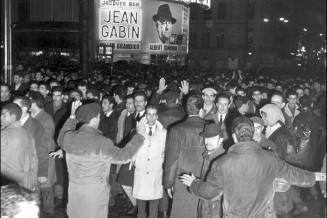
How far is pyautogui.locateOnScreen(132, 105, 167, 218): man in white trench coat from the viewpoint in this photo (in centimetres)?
650

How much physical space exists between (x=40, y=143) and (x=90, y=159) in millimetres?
1247

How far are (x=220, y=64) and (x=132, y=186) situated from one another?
2180 inches

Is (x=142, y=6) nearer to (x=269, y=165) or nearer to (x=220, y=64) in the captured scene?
(x=269, y=165)

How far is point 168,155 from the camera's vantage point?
6.15 meters

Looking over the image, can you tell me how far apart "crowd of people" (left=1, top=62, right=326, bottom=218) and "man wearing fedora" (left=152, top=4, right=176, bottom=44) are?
17.3 metres

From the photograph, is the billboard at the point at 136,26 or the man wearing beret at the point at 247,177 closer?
the man wearing beret at the point at 247,177

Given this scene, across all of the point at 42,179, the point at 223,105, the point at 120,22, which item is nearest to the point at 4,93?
the point at 42,179

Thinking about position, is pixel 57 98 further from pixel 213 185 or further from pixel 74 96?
pixel 213 185

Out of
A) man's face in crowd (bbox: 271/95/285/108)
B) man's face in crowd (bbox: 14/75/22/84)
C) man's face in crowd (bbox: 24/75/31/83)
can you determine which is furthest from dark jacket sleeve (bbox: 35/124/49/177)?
man's face in crowd (bbox: 24/75/31/83)

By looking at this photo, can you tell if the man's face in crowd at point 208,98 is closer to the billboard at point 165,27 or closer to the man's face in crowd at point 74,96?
the man's face in crowd at point 74,96

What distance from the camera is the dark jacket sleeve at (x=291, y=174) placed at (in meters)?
4.47

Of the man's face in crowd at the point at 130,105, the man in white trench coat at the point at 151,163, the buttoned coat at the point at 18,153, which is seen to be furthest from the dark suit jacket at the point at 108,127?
the buttoned coat at the point at 18,153

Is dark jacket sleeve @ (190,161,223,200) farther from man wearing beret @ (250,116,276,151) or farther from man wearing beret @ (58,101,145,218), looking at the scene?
man wearing beret @ (250,116,276,151)

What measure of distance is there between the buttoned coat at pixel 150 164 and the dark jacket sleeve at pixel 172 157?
14.6 inches
